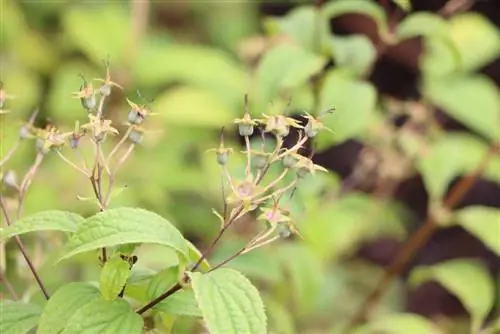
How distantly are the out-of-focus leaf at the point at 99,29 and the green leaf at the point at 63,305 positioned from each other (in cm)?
97

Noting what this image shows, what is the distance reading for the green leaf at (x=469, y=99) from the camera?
1559mm

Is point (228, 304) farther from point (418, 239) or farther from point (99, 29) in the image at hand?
point (99, 29)

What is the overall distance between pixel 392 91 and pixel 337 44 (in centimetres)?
89

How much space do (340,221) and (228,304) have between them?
2.39 feet

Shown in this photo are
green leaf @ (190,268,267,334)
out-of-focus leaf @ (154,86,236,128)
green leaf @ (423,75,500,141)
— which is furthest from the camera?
out-of-focus leaf @ (154,86,236,128)

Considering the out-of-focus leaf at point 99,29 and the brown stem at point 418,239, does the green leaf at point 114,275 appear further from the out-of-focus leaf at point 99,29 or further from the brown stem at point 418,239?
the out-of-focus leaf at point 99,29

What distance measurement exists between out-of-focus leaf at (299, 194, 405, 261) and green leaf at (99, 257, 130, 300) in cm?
56

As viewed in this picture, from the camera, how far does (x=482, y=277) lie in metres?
1.36

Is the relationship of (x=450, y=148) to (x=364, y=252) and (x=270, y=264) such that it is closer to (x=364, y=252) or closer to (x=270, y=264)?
(x=270, y=264)

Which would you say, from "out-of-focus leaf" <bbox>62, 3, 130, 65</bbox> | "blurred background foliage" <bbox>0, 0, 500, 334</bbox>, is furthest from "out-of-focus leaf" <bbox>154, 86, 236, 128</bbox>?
"out-of-focus leaf" <bbox>62, 3, 130, 65</bbox>

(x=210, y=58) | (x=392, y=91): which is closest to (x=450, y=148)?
(x=210, y=58)

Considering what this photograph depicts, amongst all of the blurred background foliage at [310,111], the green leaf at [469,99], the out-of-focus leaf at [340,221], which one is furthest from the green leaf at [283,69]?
the green leaf at [469,99]

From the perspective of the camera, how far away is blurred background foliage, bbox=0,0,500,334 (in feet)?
4.03

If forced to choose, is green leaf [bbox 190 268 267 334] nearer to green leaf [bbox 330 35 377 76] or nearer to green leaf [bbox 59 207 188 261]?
green leaf [bbox 59 207 188 261]
